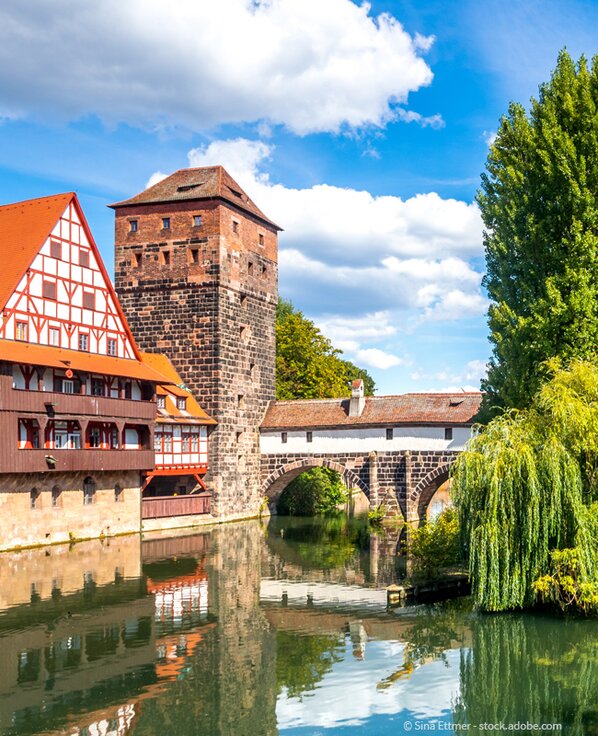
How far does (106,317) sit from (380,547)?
14964 mm

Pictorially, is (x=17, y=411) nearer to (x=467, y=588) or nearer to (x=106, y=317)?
(x=106, y=317)

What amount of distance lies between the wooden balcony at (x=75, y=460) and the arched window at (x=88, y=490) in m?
0.80

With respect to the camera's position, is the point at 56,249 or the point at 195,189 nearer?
the point at 56,249

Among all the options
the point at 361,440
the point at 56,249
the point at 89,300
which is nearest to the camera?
the point at 56,249

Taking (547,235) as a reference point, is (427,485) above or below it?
below

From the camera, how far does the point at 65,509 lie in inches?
1406

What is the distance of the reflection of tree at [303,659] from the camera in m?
16.2

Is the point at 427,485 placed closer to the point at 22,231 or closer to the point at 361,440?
the point at 361,440

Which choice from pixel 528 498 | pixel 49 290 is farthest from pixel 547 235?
pixel 49 290

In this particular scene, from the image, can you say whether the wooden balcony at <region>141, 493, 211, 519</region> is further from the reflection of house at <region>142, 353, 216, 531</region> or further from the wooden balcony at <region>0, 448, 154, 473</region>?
the wooden balcony at <region>0, 448, 154, 473</region>

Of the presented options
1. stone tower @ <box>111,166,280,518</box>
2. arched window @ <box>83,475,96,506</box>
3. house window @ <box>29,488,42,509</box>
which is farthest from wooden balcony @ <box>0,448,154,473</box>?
stone tower @ <box>111,166,280,518</box>

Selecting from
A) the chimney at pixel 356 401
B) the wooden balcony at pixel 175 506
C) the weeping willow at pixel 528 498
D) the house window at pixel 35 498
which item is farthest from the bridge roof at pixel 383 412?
the weeping willow at pixel 528 498

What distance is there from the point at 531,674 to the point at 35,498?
884 inches

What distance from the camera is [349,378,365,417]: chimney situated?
48031mm
